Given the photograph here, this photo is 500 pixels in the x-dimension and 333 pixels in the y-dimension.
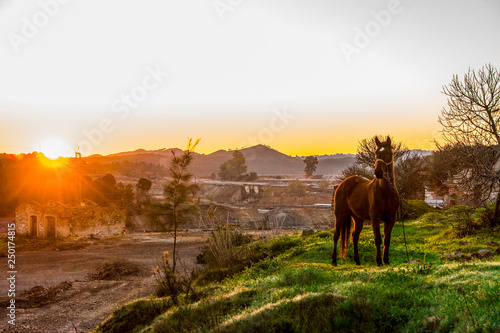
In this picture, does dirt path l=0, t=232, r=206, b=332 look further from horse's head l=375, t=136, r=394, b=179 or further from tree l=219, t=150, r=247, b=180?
tree l=219, t=150, r=247, b=180

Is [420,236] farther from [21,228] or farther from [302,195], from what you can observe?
[302,195]

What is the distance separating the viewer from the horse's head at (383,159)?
9.31m

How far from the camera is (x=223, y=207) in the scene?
58469mm

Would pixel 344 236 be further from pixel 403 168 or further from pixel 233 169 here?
pixel 233 169

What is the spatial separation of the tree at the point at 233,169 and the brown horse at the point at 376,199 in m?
105

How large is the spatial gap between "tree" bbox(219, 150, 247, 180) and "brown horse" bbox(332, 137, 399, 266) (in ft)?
345

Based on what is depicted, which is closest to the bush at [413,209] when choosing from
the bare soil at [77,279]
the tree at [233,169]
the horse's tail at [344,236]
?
the bare soil at [77,279]

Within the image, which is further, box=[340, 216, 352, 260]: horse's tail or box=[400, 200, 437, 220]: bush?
box=[400, 200, 437, 220]: bush

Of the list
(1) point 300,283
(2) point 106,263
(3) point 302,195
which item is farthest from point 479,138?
(3) point 302,195

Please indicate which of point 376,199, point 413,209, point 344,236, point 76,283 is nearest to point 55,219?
point 76,283

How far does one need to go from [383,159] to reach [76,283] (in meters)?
16.5

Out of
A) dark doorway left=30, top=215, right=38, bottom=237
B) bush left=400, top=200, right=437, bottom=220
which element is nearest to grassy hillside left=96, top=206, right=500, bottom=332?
bush left=400, top=200, right=437, bottom=220

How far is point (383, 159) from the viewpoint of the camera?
9523mm

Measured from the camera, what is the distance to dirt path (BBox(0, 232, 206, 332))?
1352 centimetres
